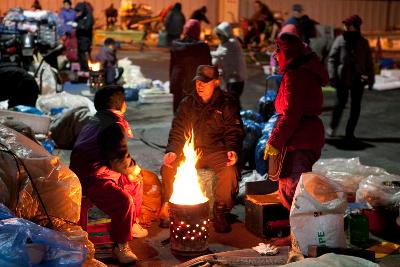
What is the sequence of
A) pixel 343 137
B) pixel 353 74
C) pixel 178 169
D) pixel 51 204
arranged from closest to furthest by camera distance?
1. pixel 51 204
2. pixel 178 169
3. pixel 353 74
4. pixel 343 137

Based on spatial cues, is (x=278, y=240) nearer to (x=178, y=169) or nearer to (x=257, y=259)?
(x=257, y=259)

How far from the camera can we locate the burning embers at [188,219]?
5734 mm

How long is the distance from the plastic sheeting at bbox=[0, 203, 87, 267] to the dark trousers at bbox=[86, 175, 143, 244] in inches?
37.5

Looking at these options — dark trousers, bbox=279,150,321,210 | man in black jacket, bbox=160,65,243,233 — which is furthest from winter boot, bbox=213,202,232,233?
dark trousers, bbox=279,150,321,210

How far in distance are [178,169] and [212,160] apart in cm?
43

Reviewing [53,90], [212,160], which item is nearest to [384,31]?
[53,90]

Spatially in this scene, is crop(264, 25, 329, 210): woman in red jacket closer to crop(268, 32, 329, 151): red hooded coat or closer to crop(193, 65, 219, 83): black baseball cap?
crop(268, 32, 329, 151): red hooded coat

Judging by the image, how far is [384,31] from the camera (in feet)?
110

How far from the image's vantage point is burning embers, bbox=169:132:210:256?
5.73m

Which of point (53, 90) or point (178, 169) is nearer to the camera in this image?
point (178, 169)

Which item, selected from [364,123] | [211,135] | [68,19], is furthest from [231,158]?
[68,19]

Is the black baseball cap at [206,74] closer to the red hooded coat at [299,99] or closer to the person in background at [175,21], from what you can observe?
the red hooded coat at [299,99]

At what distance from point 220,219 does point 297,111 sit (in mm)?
1334

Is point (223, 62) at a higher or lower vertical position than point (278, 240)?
higher
